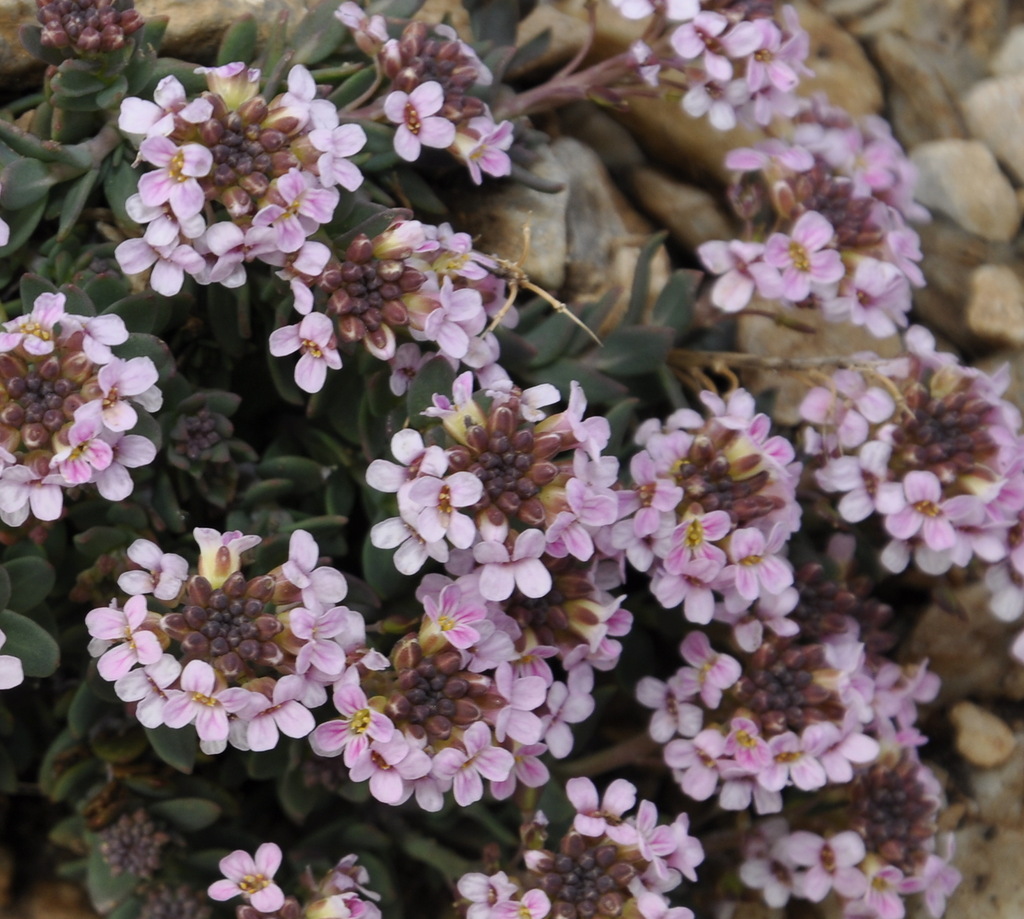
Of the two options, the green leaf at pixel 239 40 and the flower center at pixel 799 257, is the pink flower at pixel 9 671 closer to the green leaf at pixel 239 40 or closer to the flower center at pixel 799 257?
the green leaf at pixel 239 40

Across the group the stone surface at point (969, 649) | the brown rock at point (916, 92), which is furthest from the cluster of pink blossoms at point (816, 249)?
the brown rock at point (916, 92)

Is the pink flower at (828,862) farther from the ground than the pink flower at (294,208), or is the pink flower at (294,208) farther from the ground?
the pink flower at (294,208)

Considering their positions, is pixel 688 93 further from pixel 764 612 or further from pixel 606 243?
pixel 764 612

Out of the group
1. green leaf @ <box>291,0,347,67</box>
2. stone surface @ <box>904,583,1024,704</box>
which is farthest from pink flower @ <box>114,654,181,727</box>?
stone surface @ <box>904,583,1024,704</box>

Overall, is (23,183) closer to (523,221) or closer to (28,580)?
(28,580)

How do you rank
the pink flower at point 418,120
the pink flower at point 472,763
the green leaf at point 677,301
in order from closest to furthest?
1. the pink flower at point 472,763
2. the pink flower at point 418,120
3. the green leaf at point 677,301

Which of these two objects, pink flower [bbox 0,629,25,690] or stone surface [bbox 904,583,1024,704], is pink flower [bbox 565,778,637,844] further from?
stone surface [bbox 904,583,1024,704]
